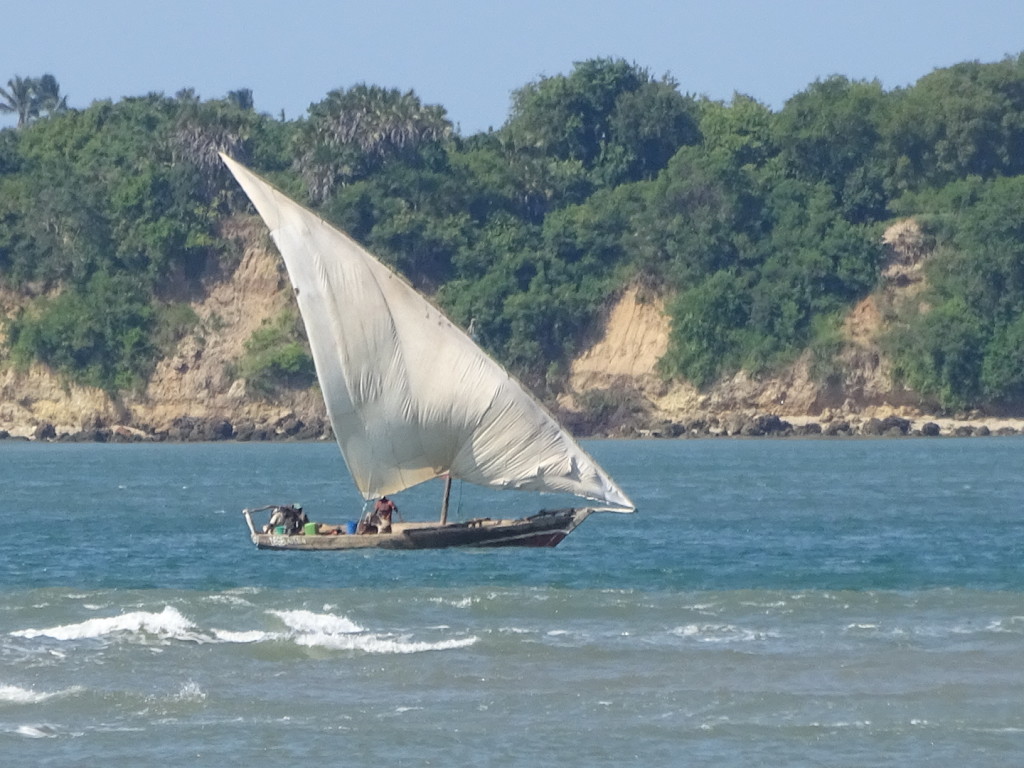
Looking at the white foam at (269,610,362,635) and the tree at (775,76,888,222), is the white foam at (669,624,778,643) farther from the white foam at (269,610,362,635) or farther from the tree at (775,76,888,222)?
the tree at (775,76,888,222)

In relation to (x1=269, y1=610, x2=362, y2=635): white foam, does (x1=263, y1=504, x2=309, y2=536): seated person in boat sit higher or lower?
higher

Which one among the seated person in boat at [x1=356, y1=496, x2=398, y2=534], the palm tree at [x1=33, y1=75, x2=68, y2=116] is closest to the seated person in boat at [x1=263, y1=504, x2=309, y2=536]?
the seated person in boat at [x1=356, y1=496, x2=398, y2=534]

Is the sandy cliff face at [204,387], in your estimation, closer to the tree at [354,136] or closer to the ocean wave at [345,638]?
the tree at [354,136]

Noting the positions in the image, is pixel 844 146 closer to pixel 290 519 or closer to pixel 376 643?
pixel 290 519

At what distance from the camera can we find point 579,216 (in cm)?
9712

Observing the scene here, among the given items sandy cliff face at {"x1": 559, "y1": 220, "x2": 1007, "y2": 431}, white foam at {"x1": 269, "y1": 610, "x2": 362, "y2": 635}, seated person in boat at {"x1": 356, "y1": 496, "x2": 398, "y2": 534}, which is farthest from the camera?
sandy cliff face at {"x1": 559, "y1": 220, "x2": 1007, "y2": 431}

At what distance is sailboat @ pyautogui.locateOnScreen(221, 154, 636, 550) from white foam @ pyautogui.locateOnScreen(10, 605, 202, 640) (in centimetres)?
777

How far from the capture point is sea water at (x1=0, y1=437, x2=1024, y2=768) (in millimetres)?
20781

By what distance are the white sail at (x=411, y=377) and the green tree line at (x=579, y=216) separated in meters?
56.1

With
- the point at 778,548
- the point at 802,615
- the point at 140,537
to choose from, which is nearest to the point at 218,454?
the point at 140,537

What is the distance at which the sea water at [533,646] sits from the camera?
2078 cm

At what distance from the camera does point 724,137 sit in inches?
3878

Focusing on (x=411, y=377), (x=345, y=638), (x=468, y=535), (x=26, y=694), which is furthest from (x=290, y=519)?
(x=26, y=694)

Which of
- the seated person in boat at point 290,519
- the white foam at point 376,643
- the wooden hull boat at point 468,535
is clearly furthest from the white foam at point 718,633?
the seated person in boat at point 290,519
